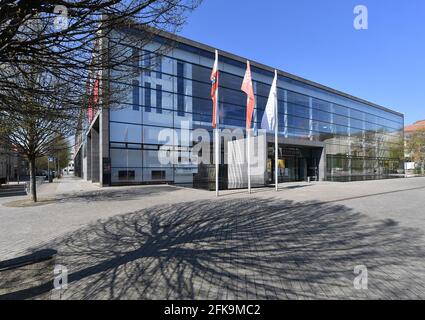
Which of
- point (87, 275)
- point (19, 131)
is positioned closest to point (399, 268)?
point (87, 275)

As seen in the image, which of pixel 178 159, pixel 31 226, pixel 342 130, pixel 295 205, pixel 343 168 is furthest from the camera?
pixel 342 130

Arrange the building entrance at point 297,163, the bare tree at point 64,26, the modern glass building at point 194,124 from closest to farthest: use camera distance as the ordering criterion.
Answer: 1. the bare tree at point 64,26
2. the modern glass building at point 194,124
3. the building entrance at point 297,163

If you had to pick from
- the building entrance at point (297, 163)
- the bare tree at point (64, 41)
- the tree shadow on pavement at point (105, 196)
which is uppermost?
the bare tree at point (64, 41)

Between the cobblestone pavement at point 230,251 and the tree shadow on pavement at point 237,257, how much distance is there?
2 cm

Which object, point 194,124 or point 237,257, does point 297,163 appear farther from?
point 237,257

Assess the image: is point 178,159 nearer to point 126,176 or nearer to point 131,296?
point 126,176

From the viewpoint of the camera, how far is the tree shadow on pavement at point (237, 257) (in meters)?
3.96

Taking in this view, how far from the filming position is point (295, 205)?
Answer: 1176 cm

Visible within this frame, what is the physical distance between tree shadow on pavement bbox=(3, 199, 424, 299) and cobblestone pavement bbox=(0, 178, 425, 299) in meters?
0.02

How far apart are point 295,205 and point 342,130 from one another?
38327 millimetres

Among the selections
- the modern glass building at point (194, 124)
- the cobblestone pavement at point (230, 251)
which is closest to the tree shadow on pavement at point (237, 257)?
the cobblestone pavement at point (230, 251)

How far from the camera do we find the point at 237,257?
17.5 ft

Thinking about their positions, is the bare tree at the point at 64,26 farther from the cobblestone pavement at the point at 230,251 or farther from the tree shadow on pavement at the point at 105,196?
the tree shadow on pavement at the point at 105,196

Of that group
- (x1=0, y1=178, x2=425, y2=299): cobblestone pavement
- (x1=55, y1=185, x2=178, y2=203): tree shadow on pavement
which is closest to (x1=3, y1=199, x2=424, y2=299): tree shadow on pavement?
(x1=0, y1=178, x2=425, y2=299): cobblestone pavement
